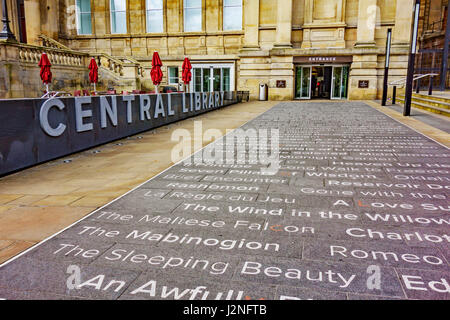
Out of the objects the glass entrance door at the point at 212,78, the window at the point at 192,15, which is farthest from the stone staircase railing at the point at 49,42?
the glass entrance door at the point at 212,78

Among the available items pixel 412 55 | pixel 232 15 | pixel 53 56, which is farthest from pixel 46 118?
pixel 232 15

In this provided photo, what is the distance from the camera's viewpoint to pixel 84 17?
33.6m

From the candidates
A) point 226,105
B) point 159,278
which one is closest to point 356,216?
point 159,278

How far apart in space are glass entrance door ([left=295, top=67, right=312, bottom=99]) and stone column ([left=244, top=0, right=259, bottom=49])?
412cm

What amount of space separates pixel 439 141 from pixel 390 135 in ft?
4.66

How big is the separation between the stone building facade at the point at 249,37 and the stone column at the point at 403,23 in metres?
0.07

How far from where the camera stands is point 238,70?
3120cm

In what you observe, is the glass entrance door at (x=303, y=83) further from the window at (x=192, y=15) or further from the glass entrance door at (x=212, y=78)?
the window at (x=192, y=15)

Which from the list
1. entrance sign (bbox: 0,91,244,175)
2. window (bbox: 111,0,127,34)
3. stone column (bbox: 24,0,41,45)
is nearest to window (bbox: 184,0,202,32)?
window (bbox: 111,0,127,34)

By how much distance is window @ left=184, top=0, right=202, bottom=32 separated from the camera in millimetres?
31703

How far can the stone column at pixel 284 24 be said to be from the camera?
28781 mm

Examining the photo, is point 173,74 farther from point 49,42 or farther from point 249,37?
point 49,42

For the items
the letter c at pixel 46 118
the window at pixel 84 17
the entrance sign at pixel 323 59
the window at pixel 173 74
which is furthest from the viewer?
the window at pixel 84 17

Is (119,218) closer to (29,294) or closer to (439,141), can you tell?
(29,294)
